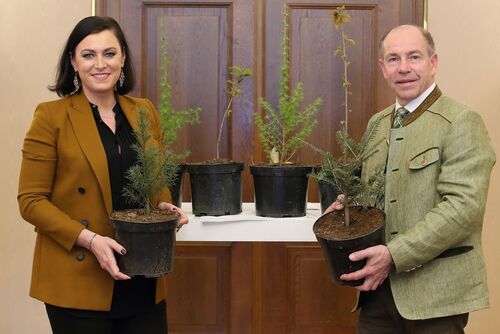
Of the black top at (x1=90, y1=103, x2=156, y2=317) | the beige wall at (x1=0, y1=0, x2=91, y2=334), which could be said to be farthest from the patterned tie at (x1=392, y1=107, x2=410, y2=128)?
the beige wall at (x1=0, y1=0, x2=91, y2=334)

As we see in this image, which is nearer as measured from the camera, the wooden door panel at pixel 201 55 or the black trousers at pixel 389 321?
the black trousers at pixel 389 321

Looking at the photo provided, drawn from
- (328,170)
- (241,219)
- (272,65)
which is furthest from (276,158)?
(272,65)

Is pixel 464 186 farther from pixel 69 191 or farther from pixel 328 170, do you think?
pixel 69 191

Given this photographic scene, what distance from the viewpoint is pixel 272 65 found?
291 cm

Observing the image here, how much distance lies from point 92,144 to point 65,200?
181mm

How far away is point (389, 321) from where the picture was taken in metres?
1.71

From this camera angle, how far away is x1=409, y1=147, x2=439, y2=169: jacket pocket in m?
1.54

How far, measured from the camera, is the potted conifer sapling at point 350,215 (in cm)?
152

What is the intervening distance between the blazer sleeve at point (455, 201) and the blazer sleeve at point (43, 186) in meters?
0.91

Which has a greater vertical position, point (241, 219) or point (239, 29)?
point (239, 29)

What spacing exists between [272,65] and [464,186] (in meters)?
1.61

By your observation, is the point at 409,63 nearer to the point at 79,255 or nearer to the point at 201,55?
the point at 79,255

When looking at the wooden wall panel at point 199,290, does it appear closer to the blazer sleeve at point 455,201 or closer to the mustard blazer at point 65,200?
the mustard blazer at point 65,200

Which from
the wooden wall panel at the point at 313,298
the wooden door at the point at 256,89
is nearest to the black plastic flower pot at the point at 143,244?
the wooden door at the point at 256,89
